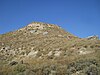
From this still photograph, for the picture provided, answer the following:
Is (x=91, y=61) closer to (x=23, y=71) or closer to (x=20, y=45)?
(x=23, y=71)

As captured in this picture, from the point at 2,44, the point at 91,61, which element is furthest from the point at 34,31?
the point at 91,61

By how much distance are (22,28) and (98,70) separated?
4626 cm

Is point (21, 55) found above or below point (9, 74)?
above

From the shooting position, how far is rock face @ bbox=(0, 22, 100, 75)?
14.4 meters

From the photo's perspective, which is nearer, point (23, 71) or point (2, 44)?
point (23, 71)

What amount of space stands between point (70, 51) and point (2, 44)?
21.9 metres

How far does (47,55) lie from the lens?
99.1ft

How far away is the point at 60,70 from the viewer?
1423 cm

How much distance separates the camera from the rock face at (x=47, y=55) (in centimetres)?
1439

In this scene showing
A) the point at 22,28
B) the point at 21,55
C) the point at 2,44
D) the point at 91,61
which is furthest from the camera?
the point at 22,28

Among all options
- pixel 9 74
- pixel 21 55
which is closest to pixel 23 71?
pixel 9 74

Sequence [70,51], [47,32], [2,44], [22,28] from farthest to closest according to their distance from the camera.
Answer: [22,28]
[47,32]
[2,44]
[70,51]

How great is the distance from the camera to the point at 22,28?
58500mm

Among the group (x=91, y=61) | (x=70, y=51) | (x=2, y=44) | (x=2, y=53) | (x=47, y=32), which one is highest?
(x=47, y=32)
